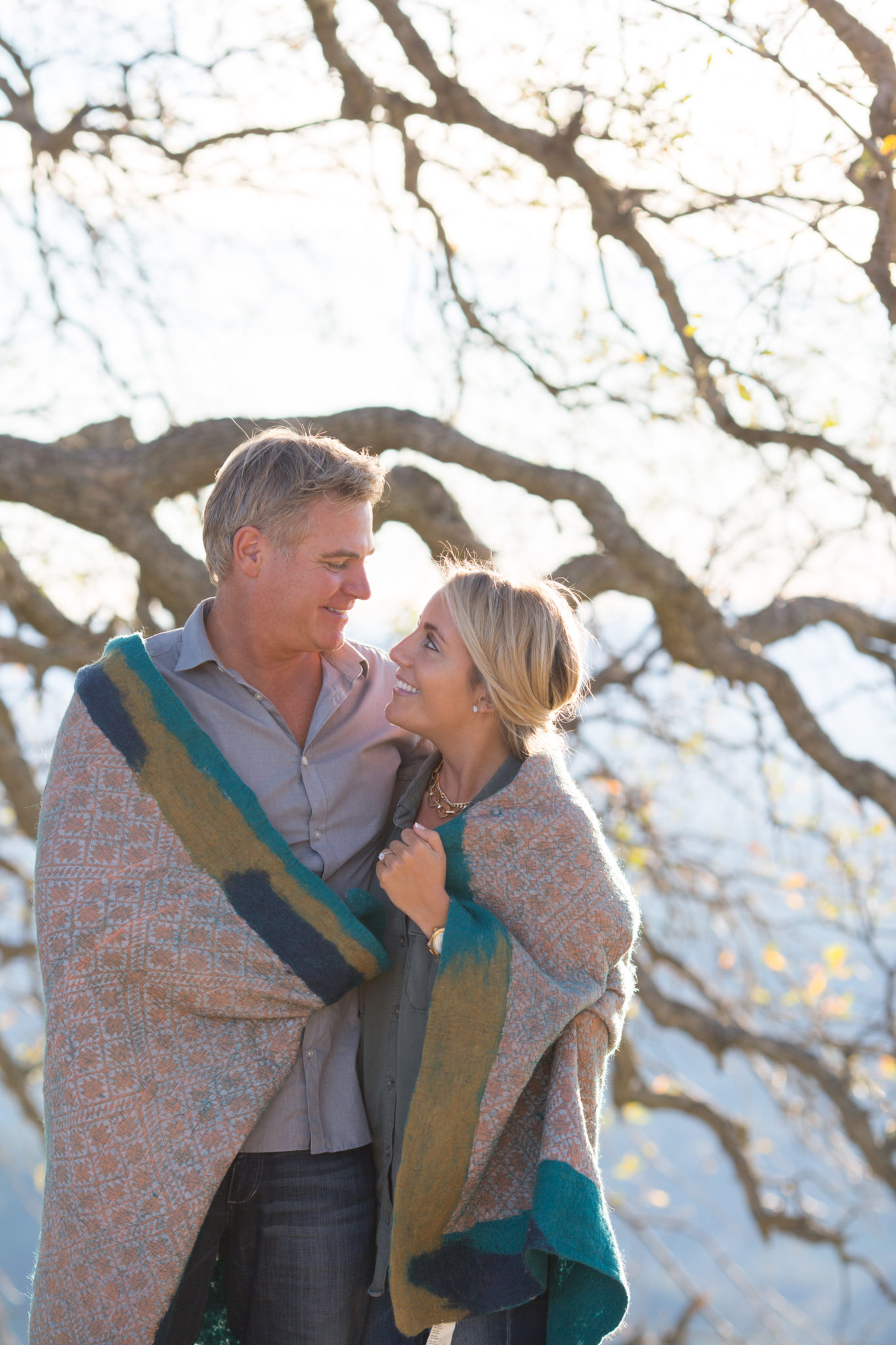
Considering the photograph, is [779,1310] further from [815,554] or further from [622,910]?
[622,910]

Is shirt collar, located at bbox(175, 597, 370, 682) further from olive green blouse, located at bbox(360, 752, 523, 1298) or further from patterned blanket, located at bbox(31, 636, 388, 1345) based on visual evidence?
olive green blouse, located at bbox(360, 752, 523, 1298)

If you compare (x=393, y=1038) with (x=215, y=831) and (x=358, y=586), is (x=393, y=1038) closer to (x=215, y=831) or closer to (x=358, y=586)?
(x=215, y=831)

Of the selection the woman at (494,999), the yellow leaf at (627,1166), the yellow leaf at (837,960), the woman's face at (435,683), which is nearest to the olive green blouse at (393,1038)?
the woman at (494,999)

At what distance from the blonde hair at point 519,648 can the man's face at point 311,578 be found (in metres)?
0.19

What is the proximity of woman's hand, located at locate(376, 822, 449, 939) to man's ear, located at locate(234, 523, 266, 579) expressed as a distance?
0.57 meters

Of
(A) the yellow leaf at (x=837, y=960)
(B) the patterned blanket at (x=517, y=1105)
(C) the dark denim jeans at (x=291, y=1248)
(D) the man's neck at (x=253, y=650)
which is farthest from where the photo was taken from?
(A) the yellow leaf at (x=837, y=960)

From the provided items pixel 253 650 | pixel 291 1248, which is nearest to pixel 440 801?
pixel 253 650

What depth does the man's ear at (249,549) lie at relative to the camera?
212cm

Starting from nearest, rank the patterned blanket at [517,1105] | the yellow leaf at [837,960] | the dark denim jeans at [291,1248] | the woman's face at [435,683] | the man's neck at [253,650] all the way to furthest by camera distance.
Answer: the patterned blanket at [517,1105]
the dark denim jeans at [291,1248]
the woman's face at [435,683]
the man's neck at [253,650]
the yellow leaf at [837,960]

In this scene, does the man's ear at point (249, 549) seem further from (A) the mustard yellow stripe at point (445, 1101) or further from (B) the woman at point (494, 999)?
(A) the mustard yellow stripe at point (445, 1101)

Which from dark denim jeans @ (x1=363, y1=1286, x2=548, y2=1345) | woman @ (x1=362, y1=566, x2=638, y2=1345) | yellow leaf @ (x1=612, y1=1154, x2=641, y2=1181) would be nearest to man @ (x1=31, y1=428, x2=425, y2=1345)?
woman @ (x1=362, y1=566, x2=638, y2=1345)

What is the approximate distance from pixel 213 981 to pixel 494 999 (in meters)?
0.45

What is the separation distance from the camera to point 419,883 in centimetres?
189

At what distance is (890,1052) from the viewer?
4.08 metres
